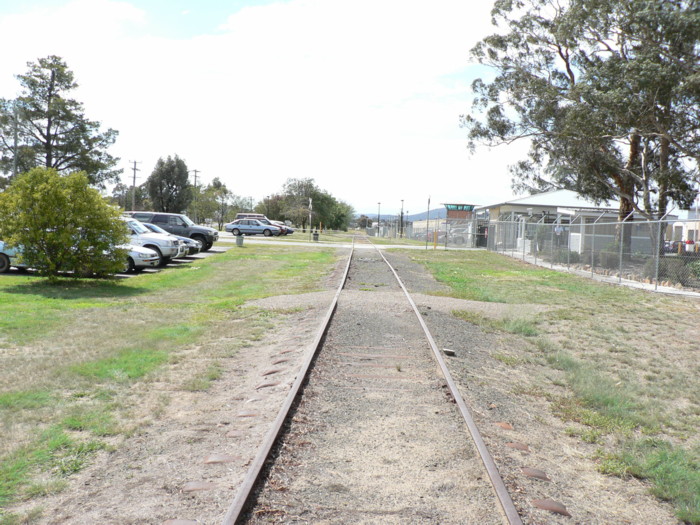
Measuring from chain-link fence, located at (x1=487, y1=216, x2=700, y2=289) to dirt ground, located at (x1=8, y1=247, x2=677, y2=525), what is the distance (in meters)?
9.65

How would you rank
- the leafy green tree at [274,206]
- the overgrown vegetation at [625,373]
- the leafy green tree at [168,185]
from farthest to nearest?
the leafy green tree at [274,206], the leafy green tree at [168,185], the overgrown vegetation at [625,373]

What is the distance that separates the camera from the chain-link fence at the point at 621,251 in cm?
1828

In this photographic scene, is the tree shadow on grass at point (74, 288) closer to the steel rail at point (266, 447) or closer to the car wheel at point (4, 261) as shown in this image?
the car wheel at point (4, 261)

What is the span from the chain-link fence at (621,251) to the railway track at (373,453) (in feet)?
32.3

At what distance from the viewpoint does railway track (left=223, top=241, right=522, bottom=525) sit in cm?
367

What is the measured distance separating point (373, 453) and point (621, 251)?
1631cm

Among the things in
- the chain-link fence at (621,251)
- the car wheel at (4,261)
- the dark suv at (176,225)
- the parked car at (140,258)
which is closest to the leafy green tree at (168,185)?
the chain-link fence at (621,251)

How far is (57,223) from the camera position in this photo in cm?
1357

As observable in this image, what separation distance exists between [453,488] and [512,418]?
1.86m

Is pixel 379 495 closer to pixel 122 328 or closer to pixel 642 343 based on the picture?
pixel 122 328

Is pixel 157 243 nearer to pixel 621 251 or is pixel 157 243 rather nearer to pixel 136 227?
pixel 136 227

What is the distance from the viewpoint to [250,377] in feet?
22.6

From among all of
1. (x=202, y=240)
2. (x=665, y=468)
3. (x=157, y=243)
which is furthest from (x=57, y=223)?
(x=202, y=240)

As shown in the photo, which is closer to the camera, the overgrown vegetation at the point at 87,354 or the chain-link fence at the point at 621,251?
the overgrown vegetation at the point at 87,354
